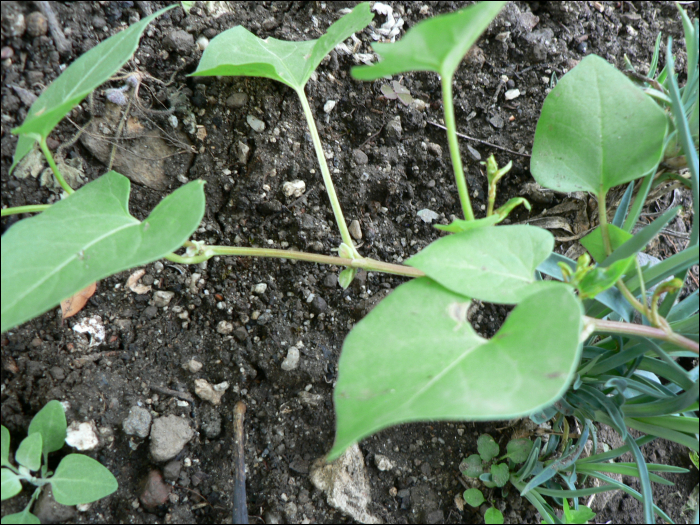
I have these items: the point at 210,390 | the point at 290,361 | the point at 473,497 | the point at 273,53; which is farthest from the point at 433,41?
the point at 473,497

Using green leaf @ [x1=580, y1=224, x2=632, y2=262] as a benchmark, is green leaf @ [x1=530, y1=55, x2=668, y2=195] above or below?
above

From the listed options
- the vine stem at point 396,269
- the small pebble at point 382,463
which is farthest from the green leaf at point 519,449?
the vine stem at point 396,269

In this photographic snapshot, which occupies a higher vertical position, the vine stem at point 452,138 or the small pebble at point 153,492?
the vine stem at point 452,138

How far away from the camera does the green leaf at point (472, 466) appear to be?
40.3 inches

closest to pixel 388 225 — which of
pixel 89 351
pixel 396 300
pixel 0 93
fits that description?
pixel 396 300

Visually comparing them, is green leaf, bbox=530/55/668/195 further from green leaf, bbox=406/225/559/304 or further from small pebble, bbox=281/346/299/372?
small pebble, bbox=281/346/299/372

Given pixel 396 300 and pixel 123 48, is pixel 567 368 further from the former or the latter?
pixel 123 48

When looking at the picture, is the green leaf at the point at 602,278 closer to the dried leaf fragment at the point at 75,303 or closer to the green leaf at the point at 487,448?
the green leaf at the point at 487,448

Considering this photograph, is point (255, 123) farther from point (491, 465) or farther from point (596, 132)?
point (491, 465)

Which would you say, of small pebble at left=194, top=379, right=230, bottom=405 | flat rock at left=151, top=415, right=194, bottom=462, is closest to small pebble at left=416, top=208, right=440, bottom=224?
small pebble at left=194, top=379, right=230, bottom=405

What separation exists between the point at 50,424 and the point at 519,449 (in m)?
0.98

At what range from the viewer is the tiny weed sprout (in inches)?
31.8

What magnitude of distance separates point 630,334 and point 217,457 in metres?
0.85

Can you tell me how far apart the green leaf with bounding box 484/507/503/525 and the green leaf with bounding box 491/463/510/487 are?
56mm
